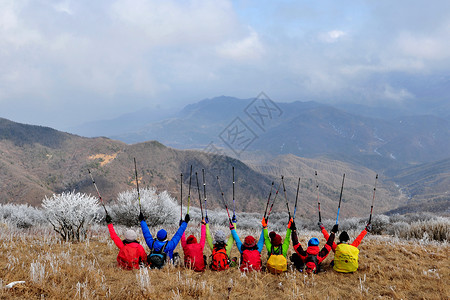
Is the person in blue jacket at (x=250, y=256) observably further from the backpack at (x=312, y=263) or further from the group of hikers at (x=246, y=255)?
the backpack at (x=312, y=263)

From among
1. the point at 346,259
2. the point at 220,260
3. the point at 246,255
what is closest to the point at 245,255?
the point at 246,255

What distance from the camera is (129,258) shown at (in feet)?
19.5

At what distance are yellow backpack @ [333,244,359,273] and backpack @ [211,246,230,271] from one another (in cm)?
254

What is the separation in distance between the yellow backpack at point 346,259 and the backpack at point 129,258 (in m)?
4.55

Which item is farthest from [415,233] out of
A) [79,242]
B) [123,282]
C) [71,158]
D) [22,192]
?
[71,158]

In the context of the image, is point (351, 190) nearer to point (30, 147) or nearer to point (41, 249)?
point (30, 147)

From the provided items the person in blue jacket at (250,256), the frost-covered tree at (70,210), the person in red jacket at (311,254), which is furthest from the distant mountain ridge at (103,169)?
the person in red jacket at (311,254)

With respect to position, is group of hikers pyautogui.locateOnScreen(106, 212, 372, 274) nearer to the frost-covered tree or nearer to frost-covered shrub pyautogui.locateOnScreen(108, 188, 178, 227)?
the frost-covered tree

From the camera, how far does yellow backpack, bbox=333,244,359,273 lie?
19.7 ft

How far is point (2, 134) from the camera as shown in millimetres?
64375

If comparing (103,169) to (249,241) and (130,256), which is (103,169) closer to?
(130,256)

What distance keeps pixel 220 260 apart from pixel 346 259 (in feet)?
9.31

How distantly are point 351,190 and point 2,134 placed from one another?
134m

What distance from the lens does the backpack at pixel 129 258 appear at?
5941 mm
